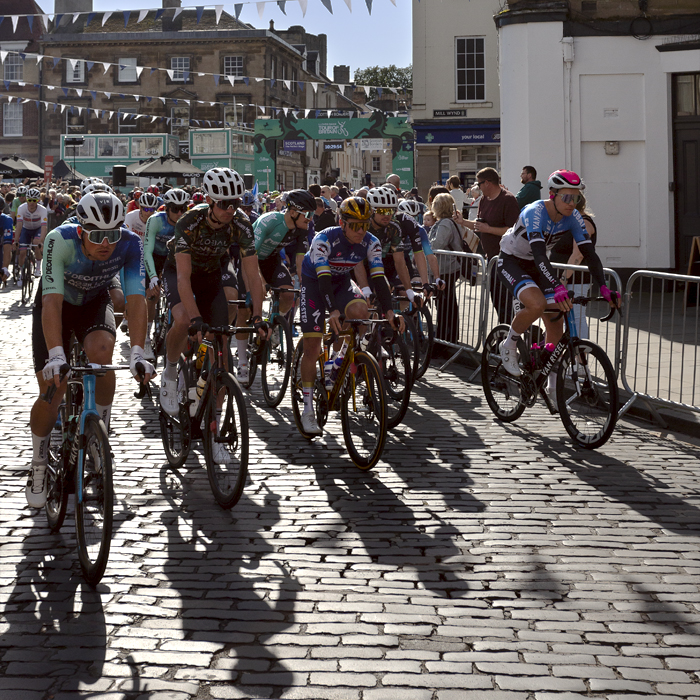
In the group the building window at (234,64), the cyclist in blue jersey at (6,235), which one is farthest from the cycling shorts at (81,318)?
the building window at (234,64)

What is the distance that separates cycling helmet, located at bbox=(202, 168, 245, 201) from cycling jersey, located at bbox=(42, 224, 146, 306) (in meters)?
1.24

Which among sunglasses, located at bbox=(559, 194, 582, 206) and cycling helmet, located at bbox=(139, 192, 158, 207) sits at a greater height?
cycling helmet, located at bbox=(139, 192, 158, 207)

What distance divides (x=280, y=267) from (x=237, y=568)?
6.11m

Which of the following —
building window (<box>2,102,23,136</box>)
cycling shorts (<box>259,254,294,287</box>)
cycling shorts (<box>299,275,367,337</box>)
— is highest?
building window (<box>2,102,23,136</box>)

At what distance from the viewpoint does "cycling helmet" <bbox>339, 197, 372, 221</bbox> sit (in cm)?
806

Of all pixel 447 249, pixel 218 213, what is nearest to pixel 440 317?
pixel 447 249

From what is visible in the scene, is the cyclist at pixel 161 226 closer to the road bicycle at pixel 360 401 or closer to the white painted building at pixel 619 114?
the road bicycle at pixel 360 401

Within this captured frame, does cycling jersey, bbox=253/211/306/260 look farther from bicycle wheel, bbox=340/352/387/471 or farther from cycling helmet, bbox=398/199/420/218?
→ bicycle wheel, bbox=340/352/387/471

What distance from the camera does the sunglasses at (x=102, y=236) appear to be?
18.3 ft

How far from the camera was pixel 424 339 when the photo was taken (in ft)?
38.3

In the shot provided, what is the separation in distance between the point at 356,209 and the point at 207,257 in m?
1.19

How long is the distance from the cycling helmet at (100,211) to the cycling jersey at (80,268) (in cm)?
28

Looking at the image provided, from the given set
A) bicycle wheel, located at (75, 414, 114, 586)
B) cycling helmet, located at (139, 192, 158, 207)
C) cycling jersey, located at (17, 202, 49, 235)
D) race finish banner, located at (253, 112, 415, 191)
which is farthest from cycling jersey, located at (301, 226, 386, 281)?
race finish banner, located at (253, 112, 415, 191)

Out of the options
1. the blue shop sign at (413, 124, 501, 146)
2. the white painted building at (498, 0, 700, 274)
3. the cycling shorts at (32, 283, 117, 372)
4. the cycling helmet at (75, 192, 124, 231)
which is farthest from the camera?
the blue shop sign at (413, 124, 501, 146)
